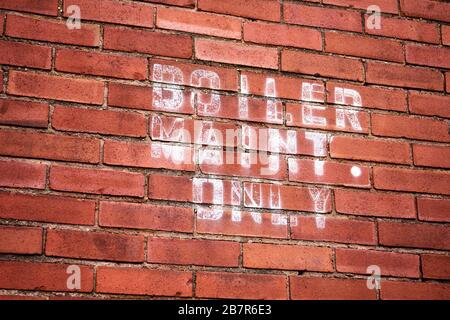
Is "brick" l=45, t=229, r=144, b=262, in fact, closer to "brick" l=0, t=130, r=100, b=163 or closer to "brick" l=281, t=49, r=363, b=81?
"brick" l=0, t=130, r=100, b=163

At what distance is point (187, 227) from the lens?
62.0 inches

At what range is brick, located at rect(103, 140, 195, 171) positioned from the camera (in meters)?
1.58

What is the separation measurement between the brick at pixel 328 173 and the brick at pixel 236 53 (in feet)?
1.15

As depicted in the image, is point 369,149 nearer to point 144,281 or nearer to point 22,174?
point 144,281

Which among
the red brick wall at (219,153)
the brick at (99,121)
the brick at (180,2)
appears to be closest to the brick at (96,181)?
the red brick wall at (219,153)

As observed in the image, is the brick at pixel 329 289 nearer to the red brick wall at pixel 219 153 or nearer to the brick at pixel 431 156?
the red brick wall at pixel 219 153

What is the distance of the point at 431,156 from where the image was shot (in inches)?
70.3

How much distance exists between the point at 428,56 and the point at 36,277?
1518mm

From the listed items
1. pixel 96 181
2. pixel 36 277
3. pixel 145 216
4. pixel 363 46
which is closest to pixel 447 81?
pixel 363 46

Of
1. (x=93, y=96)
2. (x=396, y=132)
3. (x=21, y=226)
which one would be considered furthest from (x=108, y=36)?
(x=396, y=132)

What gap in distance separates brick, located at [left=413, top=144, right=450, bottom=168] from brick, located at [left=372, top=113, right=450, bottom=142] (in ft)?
0.11

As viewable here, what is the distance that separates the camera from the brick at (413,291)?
1.65 meters

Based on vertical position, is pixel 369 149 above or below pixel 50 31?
below
